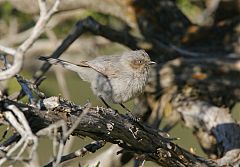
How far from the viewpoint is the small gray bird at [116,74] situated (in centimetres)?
494

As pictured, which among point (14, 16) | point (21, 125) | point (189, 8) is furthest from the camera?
point (14, 16)

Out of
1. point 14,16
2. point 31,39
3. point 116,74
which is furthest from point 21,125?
point 14,16

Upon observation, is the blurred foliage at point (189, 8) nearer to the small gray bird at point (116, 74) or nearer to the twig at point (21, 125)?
the small gray bird at point (116, 74)

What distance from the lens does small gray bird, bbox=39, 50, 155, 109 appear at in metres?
4.94

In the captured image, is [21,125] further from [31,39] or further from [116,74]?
[116,74]

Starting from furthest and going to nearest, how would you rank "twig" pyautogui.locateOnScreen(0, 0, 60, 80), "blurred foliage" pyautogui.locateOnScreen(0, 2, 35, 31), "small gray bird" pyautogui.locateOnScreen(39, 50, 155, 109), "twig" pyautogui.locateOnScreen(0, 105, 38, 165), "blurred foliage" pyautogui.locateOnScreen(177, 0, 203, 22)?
"blurred foliage" pyautogui.locateOnScreen(0, 2, 35, 31), "blurred foliage" pyautogui.locateOnScreen(177, 0, 203, 22), "small gray bird" pyautogui.locateOnScreen(39, 50, 155, 109), "twig" pyautogui.locateOnScreen(0, 105, 38, 165), "twig" pyautogui.locateOnScreen(0, 0, 60, 80)

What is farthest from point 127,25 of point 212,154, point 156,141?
point 156,141

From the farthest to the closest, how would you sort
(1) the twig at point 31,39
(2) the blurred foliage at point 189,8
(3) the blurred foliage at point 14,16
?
1. (3) the blurred foliage at point 14,16
2. (2) the blurred foliage at point 189,8
3. (1) the twig at point 31,39

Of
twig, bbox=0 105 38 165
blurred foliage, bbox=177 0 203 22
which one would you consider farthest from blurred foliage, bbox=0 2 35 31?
twig, bbox=0 105 38 165

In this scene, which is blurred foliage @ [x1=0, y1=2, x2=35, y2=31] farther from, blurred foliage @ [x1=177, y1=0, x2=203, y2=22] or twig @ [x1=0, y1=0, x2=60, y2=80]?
twig @ [x1=0, y1=0, x2=60, y2=80]

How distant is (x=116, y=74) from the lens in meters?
5.10

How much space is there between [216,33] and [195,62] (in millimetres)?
461

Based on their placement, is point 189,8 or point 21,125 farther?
point 189,8

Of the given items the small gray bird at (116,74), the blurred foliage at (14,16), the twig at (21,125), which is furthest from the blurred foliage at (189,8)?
the twig at (21,125)
